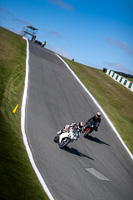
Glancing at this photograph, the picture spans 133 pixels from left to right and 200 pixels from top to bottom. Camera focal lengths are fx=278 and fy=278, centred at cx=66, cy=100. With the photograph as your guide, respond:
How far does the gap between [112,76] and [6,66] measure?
1122 inches

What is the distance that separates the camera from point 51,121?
16703 millimetres

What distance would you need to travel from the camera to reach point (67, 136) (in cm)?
1332

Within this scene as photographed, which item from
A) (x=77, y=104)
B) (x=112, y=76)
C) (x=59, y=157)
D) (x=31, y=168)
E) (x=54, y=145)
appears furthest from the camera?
(x=112, y=76)

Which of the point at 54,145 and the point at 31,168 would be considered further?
the point at 54,145

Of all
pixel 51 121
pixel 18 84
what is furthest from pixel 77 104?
pixel 51 121

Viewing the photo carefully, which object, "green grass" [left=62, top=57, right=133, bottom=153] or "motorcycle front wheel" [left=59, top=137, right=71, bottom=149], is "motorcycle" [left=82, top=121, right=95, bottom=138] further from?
"motorcycle front wheel" [left=59, top=137, right=71, bottom=149]

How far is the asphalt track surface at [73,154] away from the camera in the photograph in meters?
10.1

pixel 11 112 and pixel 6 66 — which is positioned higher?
pixel 6 66

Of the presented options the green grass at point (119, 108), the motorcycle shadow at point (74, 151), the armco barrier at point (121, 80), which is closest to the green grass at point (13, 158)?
the motorcycle shadow at point (74, 151)

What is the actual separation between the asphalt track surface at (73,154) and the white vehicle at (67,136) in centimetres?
35

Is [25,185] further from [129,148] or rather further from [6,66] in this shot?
[6,66]

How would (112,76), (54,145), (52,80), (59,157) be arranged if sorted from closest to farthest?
1. (59,157)
2. (54,145)
3. (52,80)
4. (112,76)

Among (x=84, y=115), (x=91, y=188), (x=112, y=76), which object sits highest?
(x=112, y=76)

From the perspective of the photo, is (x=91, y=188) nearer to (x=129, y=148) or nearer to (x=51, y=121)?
(x=51, y=121)
